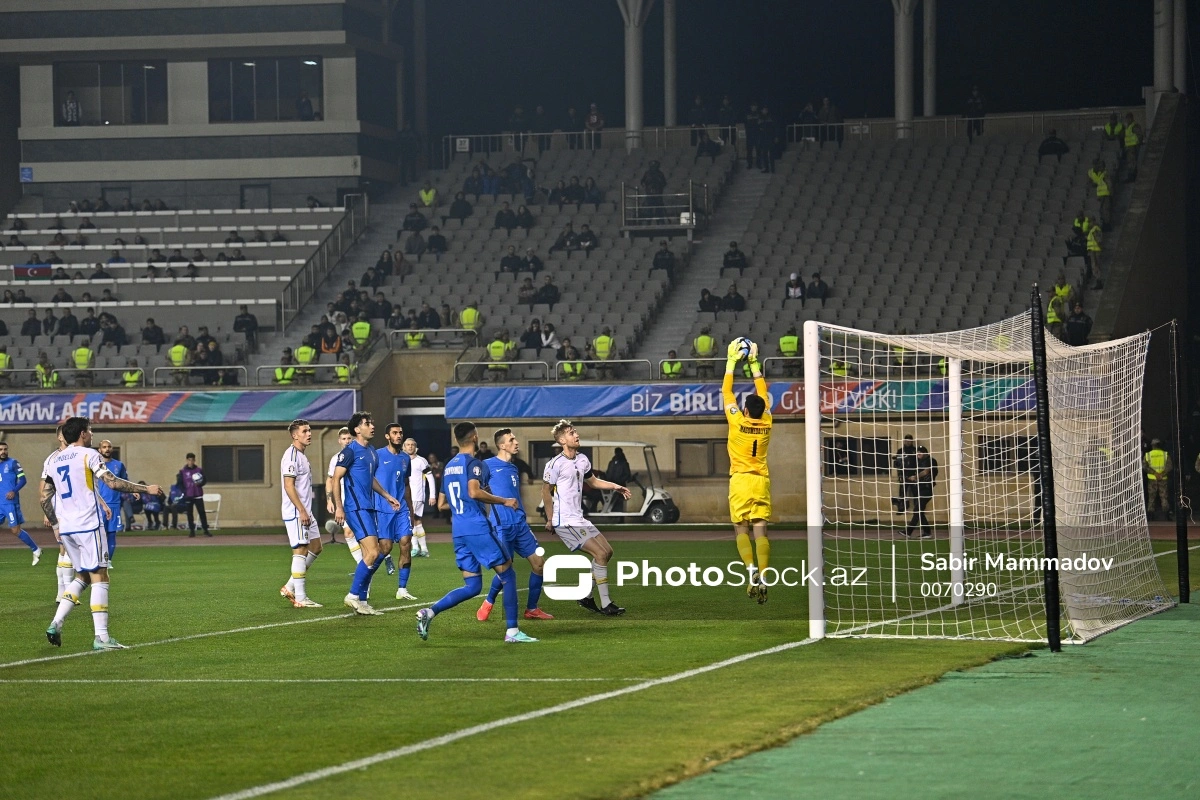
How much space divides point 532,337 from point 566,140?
1253 centimetres

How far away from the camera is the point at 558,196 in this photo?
4997cm

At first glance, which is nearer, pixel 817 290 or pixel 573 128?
pixel 817 290

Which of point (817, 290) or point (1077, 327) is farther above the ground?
point (817, 290)

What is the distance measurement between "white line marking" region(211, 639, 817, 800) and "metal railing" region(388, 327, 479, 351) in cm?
3022

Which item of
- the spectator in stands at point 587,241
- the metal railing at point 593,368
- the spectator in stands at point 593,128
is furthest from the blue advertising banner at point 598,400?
the spectator in stands at point 593,128

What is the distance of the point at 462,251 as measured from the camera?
48719mm

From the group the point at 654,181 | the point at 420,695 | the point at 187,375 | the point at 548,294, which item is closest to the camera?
the point at 420,695

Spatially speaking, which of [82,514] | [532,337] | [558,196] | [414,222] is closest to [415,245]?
[414,222]

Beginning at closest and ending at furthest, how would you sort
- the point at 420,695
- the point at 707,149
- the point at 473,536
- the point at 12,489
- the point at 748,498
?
1. the point at 420,695
2. the point at 473,536
3. the point at 748,498
4. the point at 12,489
5. the point at 707,149

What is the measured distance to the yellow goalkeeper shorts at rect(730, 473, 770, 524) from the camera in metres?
17.2

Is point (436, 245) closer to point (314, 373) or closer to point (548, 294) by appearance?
point (548, 294)

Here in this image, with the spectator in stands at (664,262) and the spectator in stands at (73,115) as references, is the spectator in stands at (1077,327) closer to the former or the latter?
the spectator in stands at (664,262)

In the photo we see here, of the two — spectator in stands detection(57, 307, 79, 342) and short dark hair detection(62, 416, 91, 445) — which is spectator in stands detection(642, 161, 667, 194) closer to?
spectator in stands detection(57, 307, 79, 342)

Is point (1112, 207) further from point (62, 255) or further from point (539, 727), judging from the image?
point (539, 727)
